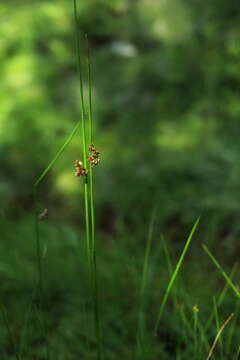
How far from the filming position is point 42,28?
3.12 m

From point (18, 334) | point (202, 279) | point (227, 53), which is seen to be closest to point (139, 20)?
point (227, 53)

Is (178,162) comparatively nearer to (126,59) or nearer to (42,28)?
(126,59)

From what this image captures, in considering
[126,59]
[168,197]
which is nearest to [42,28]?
[126,59]

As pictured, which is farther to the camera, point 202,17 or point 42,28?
point 42,28

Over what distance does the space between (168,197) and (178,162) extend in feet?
0.62

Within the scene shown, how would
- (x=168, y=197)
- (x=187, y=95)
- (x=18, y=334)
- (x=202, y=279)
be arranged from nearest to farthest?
1. (x=18, y=334)
2. (x=202, y=279)
3. (x=168, y=197)
4. (x=187, y=95)

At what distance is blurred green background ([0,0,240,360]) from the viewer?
2270 millimetres

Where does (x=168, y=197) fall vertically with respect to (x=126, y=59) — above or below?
below

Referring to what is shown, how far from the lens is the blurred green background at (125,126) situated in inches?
89.4

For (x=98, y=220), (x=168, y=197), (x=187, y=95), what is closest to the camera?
(x=168, y=197)

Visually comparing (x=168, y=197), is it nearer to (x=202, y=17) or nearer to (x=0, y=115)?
(x=202, y=17)

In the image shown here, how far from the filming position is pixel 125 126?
2891mm

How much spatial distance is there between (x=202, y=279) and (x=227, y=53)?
1157 mm

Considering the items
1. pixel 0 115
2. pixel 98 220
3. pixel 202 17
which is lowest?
pixel 98 220
